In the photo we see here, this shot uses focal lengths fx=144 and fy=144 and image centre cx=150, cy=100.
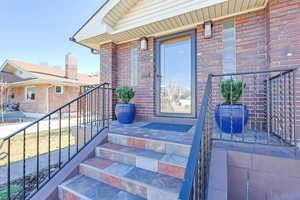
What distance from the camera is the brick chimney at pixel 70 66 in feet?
40.0

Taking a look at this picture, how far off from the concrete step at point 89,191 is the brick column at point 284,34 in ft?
9.06

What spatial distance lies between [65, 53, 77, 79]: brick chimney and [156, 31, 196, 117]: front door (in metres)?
11.1

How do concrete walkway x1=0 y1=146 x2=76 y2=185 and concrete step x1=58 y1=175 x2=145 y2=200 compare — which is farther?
concrete walkway x1=0 y1=146 x2=76 y2=185

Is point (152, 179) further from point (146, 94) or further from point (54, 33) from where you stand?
point (54, 33)

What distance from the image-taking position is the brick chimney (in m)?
12.2

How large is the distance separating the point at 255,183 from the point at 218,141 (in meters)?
0.59

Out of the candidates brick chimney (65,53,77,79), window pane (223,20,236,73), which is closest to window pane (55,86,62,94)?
brick chimney (65,53,77,79)

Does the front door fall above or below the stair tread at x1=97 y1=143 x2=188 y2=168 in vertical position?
above

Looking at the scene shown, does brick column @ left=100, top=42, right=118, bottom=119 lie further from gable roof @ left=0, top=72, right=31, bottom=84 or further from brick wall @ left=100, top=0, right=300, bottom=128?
gable roof @ left=0, top=72, right=31, bottom=84

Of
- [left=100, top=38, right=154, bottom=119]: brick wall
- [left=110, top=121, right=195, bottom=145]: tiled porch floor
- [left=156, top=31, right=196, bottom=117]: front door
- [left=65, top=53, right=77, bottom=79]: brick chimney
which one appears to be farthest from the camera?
[left=65, top=53, right=77, bottom=79]: brick chimney

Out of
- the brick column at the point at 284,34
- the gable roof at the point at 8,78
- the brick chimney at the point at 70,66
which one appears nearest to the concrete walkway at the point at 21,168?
the brick column at the point at 284,34

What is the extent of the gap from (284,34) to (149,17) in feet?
8.39

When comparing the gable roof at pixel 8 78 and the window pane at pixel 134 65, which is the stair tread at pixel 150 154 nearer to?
the window pane at pixel 134 65

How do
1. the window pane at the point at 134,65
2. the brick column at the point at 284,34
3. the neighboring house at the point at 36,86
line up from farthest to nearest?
the neighboring house at the point at 36,86, the window pane at the point at 134,65, the brick column at the point at 284,34
